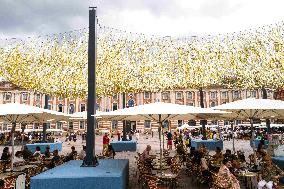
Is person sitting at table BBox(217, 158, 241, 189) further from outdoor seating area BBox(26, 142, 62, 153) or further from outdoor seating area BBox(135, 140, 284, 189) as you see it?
outdoor seating area BBox(26, 142, 62, 153)

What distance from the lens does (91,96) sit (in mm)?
9383

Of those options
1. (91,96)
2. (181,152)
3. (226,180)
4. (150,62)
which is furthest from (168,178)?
(150,62)

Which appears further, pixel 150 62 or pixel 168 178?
pixel 150 62

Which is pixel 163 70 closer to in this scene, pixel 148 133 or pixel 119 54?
pixel 119 54

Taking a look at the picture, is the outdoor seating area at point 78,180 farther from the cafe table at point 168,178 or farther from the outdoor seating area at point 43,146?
the outdoor seating area at point 43,146

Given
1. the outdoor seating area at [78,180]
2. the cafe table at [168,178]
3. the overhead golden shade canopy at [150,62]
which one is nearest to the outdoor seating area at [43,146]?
the overhead golden shade canopy at [150,62]

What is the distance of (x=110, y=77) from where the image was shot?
2347 cm

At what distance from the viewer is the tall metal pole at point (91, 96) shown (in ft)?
30.1

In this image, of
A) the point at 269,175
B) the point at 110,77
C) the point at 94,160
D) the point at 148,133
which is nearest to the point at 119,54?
the point at 110,77

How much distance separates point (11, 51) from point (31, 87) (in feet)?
10.7

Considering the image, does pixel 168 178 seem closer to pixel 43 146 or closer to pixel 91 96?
pixel 91 96

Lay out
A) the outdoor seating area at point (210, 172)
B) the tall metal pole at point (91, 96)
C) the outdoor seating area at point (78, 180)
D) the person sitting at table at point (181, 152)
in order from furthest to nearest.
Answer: the person sitting at table at point (181, 152) < the tall metal pole at point (91, 96) < the outdoor seating area at point (210, 172) < the outdoor seating area at point (78, 180)

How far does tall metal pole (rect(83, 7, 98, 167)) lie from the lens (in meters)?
9.16

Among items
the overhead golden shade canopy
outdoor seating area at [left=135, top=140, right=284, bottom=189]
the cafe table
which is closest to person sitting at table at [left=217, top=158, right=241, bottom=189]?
outdoor seating area at [left=135, top=140, right=284, bottom=189]
